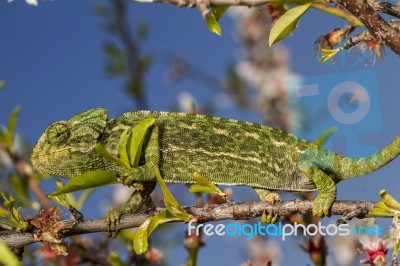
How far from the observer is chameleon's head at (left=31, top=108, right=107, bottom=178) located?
2533mm

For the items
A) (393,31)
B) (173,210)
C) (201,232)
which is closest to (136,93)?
(201,232)

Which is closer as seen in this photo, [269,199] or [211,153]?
[269,199]

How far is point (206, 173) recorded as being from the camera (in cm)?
256

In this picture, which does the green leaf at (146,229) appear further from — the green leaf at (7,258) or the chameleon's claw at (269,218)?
the green leaf at (7,258)

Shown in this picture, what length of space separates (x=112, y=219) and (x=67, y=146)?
0.56m

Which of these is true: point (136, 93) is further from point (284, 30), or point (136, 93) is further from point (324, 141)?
point (284, 30)

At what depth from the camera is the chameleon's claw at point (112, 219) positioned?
2.05 meters

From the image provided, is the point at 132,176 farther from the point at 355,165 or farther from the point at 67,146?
the point at 355,165

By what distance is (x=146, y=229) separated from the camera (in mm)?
1878

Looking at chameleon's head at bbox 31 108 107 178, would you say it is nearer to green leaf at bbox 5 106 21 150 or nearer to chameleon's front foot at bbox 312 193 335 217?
green leaf at bbox 5 106 21 150

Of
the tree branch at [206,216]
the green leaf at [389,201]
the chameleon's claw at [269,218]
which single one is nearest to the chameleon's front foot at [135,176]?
the tree branch at [206,216]

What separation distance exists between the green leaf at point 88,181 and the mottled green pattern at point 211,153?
0.73 m

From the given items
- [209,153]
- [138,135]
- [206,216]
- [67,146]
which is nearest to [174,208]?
[206,216]

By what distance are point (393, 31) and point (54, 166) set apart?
1.51 m
